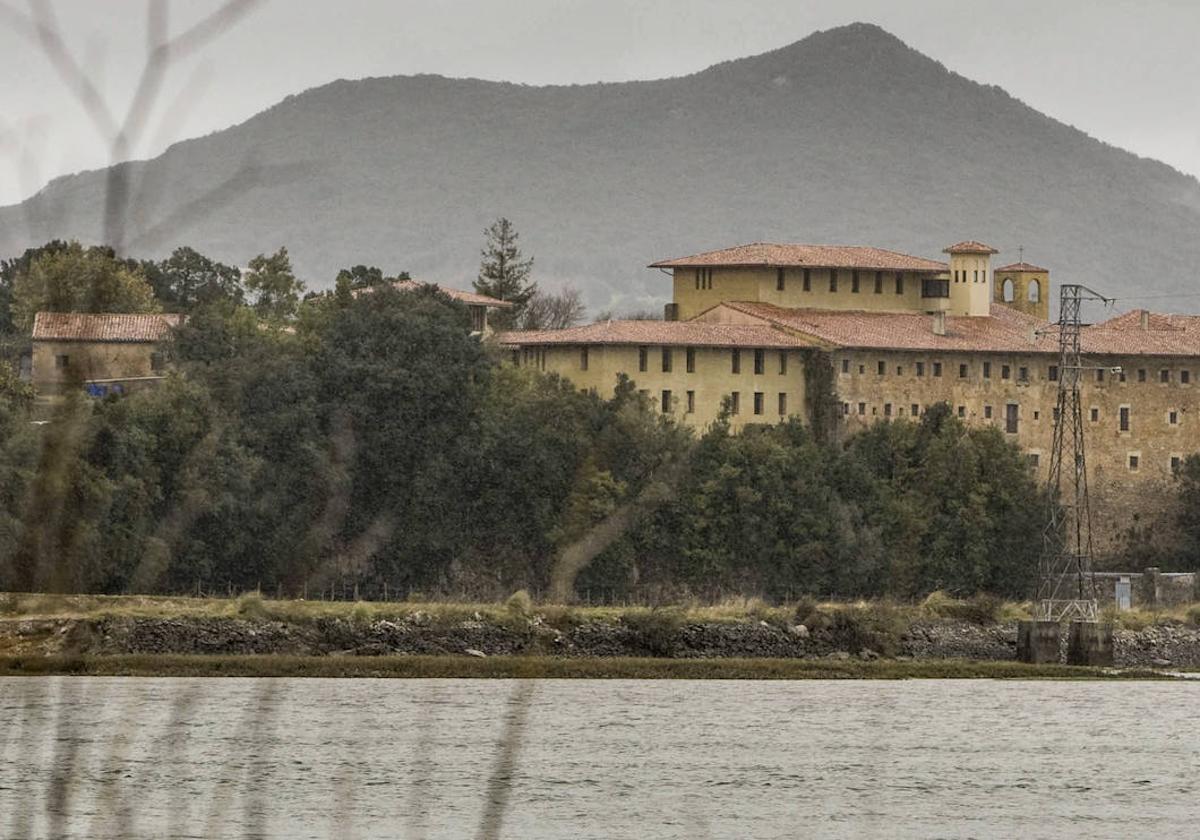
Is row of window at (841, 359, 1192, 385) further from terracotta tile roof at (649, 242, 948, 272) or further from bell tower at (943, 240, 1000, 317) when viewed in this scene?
terracotta tile roof at (649, 242, 948, 272)

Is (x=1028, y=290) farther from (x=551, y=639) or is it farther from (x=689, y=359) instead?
(x=551, y=639)

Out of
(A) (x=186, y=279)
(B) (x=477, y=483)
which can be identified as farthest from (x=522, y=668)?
(A) (x=186, y=279)

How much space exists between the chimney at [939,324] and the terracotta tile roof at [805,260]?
4.27 m

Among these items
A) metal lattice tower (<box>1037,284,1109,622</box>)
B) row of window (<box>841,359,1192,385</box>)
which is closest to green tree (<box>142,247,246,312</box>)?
row of window (<box>841,359,1192,385</box>)

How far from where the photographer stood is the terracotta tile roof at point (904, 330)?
281 ft

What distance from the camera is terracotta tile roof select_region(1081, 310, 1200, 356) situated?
8962 centimetres

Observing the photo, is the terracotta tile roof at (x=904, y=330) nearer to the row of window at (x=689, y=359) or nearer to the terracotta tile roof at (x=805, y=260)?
the terracotta tile roof at (x=805, y=260)

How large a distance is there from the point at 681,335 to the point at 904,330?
7.93 m

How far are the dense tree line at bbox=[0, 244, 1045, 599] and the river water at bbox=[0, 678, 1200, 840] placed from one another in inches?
606

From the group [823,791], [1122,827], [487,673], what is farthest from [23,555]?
[487,673]

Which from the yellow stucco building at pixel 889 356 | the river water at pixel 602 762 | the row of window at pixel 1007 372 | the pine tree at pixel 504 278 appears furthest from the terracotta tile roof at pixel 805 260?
the river water at pixel 602 762

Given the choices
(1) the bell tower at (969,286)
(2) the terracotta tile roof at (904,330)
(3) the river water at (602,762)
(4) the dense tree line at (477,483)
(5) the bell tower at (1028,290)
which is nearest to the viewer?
(3) the river water at (602,762)

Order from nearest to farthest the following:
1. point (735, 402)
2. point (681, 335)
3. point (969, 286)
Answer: point (735, 402), point (681, 335), point (969, 286)

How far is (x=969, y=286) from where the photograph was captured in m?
94.6
